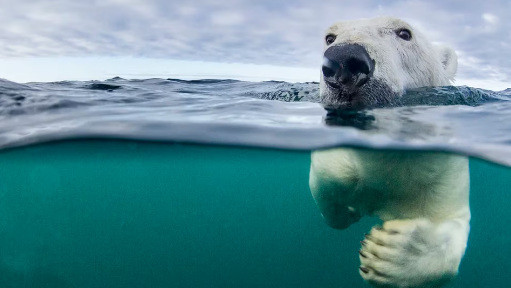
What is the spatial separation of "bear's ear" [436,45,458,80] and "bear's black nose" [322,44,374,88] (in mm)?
2038

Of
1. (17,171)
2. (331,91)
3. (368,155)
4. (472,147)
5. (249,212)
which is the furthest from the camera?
(249,212)

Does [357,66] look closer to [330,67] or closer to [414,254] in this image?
[330,67]

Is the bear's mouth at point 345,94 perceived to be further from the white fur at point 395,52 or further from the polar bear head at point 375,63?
the white fur at point 395,52

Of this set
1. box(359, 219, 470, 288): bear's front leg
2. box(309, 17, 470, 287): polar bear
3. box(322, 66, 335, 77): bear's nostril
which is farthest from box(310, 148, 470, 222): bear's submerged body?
box(322, 66, 335, 77): bear's nostril

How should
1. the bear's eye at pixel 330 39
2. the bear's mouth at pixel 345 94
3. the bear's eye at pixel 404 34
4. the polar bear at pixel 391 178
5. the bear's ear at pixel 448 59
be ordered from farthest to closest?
the bear's ear at pixel 448 59
the bear's eye at pixel 404 34
the bear's eye at pixel 330 39
the bear's mouth at pixel 345 94
the polar bear at pixel 391 178

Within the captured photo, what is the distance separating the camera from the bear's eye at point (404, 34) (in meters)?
3.92

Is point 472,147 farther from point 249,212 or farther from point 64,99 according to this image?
point 249,212

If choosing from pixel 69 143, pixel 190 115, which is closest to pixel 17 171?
pixel 69 143

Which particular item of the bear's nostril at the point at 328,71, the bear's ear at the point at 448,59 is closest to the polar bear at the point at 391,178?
the bear's nostril at the point at 328,71

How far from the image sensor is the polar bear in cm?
291

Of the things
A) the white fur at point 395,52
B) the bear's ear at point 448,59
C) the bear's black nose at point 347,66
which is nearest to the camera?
the bear's black nose at point 347,66

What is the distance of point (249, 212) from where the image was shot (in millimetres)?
25422

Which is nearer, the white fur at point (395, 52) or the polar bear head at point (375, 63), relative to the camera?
the polar bear head at point (375, 63)

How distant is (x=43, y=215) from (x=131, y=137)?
55.1 feet
